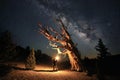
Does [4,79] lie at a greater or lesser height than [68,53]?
lesser

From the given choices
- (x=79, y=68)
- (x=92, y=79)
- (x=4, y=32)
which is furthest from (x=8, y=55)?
(x=92, y=79)

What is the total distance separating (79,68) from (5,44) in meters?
12.3

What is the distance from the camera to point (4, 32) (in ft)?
76.6

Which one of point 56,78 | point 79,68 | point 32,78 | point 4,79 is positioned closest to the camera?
point 4,79

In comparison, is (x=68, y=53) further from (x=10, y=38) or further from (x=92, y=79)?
(x=10, y=38)

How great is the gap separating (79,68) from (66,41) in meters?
4.53

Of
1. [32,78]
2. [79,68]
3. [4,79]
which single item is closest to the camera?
Answer: [4,79]

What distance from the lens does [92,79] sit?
50.4 feet

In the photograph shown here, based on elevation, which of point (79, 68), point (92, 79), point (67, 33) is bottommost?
point (92, 79)

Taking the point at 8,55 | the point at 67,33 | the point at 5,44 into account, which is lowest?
the point at 8,55

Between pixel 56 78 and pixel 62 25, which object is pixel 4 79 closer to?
pixel 56 78

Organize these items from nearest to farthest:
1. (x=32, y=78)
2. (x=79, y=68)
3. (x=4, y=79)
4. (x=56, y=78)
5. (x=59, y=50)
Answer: (x=4, y=79) → (x=32, y=78) → (x=56, y=78) → (x=79, y=68) → (x=59, y=50)

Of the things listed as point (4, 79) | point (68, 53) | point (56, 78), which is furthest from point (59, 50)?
point (4, 79)

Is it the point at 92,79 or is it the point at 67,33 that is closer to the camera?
the point at 92,79
